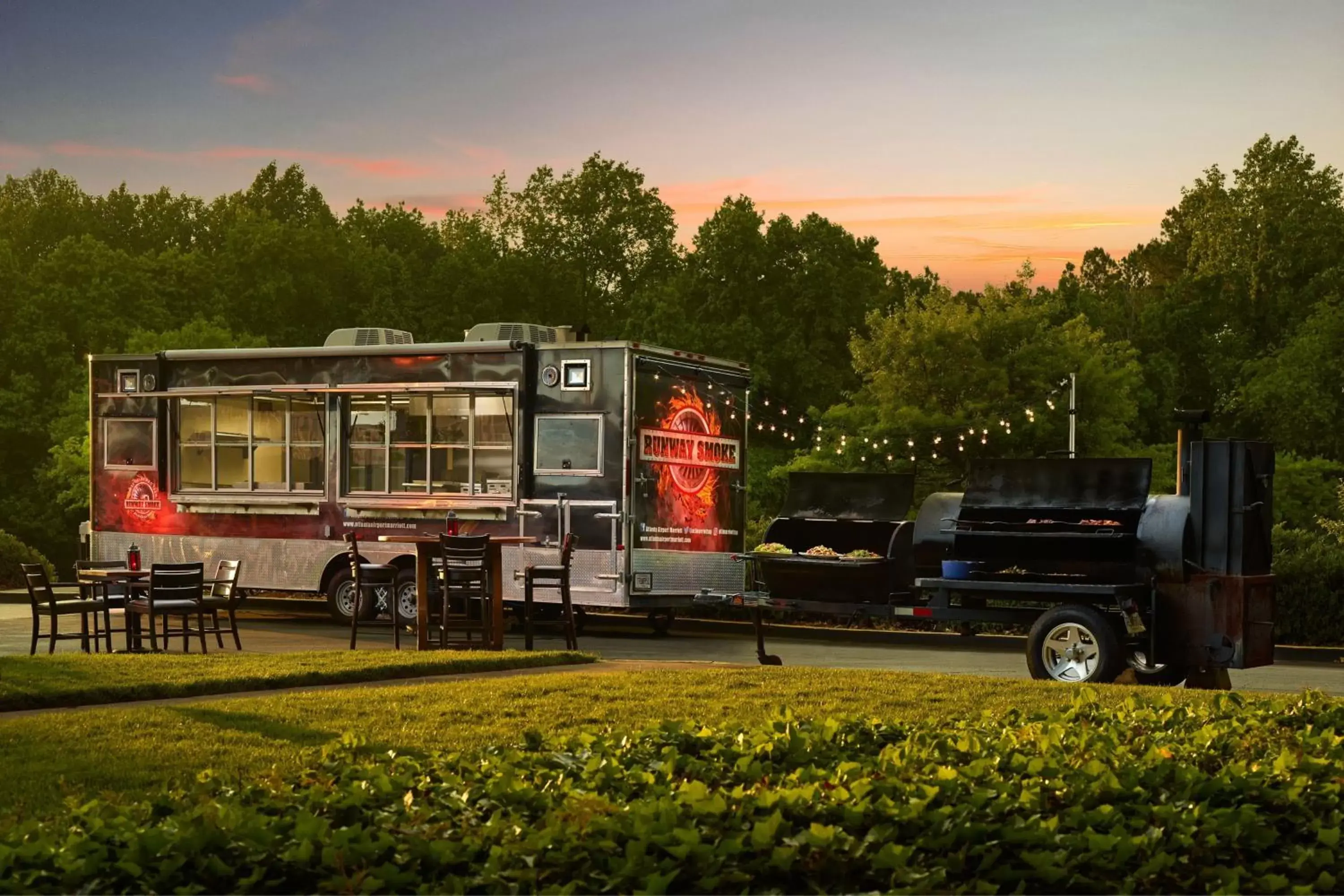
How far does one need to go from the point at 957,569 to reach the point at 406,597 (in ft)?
27.3

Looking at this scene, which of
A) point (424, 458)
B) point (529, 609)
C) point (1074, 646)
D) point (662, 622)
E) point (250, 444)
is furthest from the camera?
point (250, 444)

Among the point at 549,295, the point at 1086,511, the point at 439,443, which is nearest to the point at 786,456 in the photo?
the point at 549,295

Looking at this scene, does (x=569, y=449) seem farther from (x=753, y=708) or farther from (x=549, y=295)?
(x=549, y=295)

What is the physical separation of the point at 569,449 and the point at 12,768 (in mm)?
11616

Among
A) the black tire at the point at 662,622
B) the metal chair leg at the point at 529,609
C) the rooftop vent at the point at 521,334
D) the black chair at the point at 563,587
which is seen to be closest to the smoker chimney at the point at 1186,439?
the black chair at the point at 563,587

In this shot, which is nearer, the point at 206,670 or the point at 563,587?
the point at 206,670

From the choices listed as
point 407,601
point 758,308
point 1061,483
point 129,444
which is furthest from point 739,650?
point 758,308

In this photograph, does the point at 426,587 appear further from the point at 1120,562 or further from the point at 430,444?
the point at 1120,562

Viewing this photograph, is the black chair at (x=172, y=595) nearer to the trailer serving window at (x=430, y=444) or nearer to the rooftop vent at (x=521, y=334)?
the trailer serving window at (x=430, y=444)

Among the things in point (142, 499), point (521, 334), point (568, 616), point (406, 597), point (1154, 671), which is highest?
point (521, 334)

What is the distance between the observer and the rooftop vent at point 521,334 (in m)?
21.5

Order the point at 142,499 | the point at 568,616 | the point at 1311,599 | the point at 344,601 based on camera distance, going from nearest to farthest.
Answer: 1. the point at 568,616
2. the point at 1311,599
3. the point at 344,601
4. the point at 142,499

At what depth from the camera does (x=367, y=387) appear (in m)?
21.9

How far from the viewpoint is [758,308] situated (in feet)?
199
